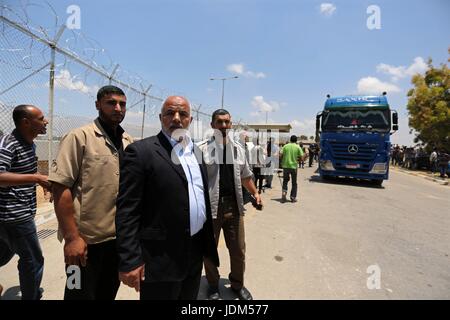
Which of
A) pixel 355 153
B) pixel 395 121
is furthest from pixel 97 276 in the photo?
pixel 395 121

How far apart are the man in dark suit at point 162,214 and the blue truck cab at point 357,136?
32.4ft

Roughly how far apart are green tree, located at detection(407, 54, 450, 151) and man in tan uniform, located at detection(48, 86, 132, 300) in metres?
26.6

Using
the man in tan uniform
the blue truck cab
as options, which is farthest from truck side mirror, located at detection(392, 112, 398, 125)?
the man in tan uniform

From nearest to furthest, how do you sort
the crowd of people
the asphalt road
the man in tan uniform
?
the man in tan uniform → the asphalt road → the crowd of people

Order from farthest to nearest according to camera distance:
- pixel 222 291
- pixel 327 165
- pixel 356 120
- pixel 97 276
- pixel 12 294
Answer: pixel 327 165 → pixel 356 120 → pixel 222 291 → pixel 12 294 → pixel 97 276

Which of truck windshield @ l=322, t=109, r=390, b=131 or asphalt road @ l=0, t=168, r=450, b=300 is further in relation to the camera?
truck windshield @ l=322, t=109, r=390, b=131

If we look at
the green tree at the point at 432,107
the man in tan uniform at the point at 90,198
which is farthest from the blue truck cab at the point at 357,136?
the green tree at the point at 432,107

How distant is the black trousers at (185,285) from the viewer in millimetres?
1682

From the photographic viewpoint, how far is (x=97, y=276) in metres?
1.89

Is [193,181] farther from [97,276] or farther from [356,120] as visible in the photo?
[356,120]

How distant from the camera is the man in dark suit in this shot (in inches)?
61.7

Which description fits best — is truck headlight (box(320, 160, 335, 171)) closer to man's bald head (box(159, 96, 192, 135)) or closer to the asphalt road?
the asphalt road

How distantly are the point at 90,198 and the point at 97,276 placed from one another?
0.58 m
